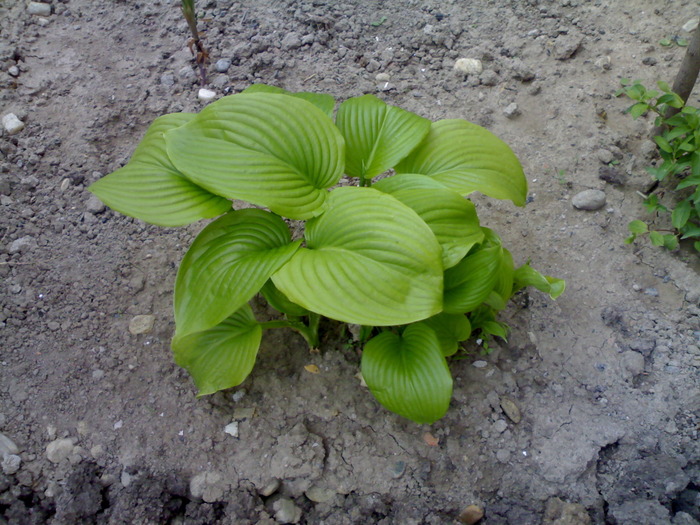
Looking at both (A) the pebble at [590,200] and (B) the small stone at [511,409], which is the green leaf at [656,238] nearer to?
(A) the pebble at [590,200]

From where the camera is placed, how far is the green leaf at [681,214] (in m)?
1.90

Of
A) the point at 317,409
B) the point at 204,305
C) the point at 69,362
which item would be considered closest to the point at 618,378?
the point at 317,409

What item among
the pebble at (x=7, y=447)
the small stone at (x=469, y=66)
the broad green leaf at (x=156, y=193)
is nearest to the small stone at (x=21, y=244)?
the pebble at (x=7, y=447)

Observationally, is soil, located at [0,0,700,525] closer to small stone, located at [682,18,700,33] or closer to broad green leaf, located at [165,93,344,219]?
small stone, located at [682,18,700,33]

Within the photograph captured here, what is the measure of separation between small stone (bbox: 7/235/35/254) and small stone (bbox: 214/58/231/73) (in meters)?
1.14

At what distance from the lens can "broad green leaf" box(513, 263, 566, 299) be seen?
1.66 meters

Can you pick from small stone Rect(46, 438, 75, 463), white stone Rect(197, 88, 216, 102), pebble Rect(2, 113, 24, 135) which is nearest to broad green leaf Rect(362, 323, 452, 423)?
small stone Rect(46, 438, 75, 463)

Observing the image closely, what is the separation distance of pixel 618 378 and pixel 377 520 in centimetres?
90

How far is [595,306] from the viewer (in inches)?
76.1

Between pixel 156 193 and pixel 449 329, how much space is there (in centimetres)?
94

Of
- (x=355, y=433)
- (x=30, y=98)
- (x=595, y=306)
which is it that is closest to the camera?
(x=355, y=433)

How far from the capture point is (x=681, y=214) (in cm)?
191

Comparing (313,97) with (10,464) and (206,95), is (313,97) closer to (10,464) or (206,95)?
(206,95)

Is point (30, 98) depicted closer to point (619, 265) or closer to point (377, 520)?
point (377, 520)
